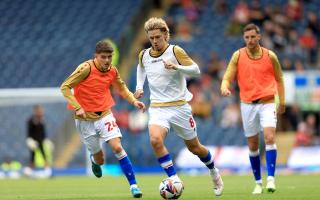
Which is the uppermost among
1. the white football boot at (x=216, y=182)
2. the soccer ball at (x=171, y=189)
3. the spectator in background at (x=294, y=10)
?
the spectator in background at (x=294, y=10)

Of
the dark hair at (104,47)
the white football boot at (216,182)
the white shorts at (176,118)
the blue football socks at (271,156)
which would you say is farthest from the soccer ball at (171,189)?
the blue football socks at (271,156)

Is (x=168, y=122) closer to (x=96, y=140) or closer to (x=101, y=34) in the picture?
(x=96, y=140)

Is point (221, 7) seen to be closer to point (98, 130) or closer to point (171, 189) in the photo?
point (98, 130)

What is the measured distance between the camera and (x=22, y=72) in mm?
30875

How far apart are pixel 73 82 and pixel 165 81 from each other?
1549 millimetres

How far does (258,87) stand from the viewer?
14516 millimetres

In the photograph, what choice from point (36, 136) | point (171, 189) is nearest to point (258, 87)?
point (171, 189)

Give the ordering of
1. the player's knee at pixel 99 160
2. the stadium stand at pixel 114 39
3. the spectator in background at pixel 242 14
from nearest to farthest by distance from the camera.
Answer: the player's knee at pixel 99 160 < the stadium stand at pixel 114 39 < the spectator in background at pixel 242 14

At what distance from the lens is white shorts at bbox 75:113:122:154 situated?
46.1 feet

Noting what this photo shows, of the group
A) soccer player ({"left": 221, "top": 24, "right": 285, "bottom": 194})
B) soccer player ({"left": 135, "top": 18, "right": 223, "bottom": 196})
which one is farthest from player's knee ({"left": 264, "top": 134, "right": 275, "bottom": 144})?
soccer player ({"left": 135, "top": 18, "right": 223, "bottom": 196})

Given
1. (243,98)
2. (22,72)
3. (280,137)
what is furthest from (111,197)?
(22,72)

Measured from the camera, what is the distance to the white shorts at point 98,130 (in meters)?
14.0

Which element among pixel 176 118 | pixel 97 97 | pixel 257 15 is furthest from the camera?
pixel 257 15

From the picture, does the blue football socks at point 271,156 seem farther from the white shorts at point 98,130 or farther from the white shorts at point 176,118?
the white shorts at point 98,130
